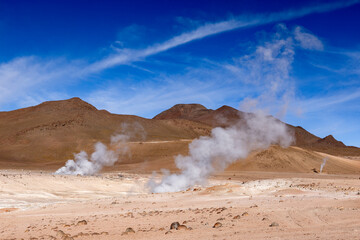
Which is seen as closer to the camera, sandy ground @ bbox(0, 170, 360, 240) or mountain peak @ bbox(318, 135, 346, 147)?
sandy ground @ bbox(0, 170, 360, 240)

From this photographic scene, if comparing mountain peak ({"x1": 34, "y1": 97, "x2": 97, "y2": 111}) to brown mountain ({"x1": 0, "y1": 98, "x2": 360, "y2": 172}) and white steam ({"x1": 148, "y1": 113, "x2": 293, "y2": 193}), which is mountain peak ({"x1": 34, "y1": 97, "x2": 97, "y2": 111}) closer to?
brown mountain ({"x1": 0, "y1": 98, "x2": 360, "y2": 172})

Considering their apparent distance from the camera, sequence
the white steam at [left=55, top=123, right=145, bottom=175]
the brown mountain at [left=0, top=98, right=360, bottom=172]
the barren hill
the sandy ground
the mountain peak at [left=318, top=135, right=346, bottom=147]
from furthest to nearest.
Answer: the mountain peak at [left=318, top=135, right=346, bottom=147] < the barren hill < the brown mountain at [left=0, top=98, right=360, bottom=172] < the white steam at [left=55, top=123, right=145, bottom=175] < the sandy ground

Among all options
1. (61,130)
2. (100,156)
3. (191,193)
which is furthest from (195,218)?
(61,130)

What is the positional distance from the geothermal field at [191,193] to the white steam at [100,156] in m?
0.27

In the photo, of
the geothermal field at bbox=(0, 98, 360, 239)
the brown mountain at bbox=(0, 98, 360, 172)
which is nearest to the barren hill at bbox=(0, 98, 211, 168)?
the brown mountain at bbox=(0, 98, 360, 172)

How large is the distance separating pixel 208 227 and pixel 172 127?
121 m

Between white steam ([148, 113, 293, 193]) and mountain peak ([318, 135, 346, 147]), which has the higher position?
mountain peak ([318, 135, 346, 147])

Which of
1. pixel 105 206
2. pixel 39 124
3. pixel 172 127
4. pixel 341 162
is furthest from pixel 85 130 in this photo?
pixel 105 206

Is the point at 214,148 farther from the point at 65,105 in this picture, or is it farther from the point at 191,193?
the point at 65,105

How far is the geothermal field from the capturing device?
436 inches

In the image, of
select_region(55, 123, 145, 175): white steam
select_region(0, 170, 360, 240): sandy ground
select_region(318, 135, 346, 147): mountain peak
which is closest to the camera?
select_region(0, 170, 360, 240): sandy ground

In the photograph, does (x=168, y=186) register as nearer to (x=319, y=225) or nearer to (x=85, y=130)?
(x=319, y=225)

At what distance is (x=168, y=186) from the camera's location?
30094 mm

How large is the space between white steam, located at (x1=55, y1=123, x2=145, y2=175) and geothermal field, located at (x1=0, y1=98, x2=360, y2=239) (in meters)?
0.27
